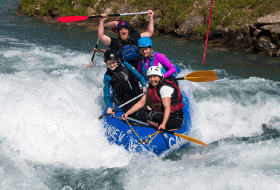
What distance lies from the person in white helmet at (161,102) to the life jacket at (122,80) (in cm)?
46

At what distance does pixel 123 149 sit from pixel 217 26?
7531 millimetres

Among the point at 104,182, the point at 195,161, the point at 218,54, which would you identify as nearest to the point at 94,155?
the point at 104,182

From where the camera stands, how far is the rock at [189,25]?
9492mm

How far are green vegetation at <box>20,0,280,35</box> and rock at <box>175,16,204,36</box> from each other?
29 centimetres

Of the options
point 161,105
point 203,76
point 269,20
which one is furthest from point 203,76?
point 269,20

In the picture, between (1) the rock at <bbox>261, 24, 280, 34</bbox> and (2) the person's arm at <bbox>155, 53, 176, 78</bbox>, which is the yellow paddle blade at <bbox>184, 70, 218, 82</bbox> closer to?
(2) the person's arm at <bbox>155, 53, 176, 78</bbox>

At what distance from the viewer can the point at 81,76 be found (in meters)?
6.14

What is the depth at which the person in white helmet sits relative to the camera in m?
3.13

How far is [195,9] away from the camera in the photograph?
1028 centimetres

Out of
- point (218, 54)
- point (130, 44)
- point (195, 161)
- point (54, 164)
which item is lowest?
point (54, 164)

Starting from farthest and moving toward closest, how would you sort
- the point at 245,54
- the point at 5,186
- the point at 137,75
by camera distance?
the point at 245,54 < the point at 137,75 < the point at 5,186

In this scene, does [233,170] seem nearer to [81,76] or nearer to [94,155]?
[94,155]

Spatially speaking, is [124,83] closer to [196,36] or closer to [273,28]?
[273,28]

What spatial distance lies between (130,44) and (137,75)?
0.75 meters
